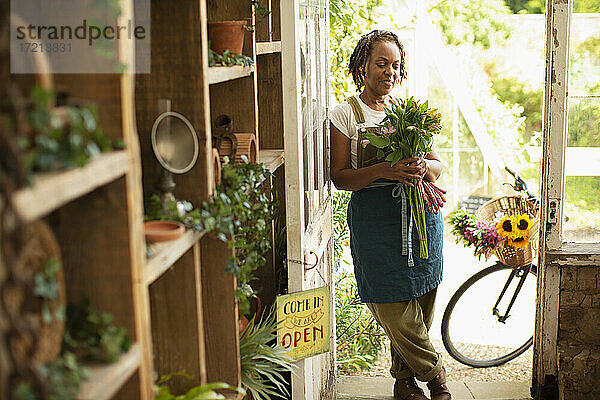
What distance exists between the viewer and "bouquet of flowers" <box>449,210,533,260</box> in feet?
11.0

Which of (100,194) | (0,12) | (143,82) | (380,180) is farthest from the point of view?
(380,180)

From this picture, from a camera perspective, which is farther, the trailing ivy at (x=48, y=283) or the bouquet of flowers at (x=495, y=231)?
the bouquet of flowers at (x=495, y=231)

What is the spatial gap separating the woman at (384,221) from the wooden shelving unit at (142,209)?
2.15 ft

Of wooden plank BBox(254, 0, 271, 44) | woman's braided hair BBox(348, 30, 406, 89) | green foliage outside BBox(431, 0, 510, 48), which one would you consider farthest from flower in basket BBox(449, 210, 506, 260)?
green foliage outside BBox(431, 0, 510, 48)

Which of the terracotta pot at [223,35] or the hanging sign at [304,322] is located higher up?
the terracotta pot at [223,35]

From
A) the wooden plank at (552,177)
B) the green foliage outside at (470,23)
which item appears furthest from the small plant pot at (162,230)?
the green foliage outside at (470,23)

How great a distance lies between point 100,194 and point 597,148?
2.55 meters

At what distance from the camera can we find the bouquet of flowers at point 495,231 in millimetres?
3363

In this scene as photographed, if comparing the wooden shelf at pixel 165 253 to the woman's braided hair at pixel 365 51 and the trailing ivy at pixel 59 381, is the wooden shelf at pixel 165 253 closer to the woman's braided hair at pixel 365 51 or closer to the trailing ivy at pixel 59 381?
the trailing ivy at pixel 59 381

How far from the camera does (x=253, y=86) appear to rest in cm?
197

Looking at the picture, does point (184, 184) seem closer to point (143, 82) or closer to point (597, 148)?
point (143, 82)

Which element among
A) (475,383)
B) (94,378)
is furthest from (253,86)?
(475,383)

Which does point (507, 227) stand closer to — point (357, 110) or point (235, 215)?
point (357, 110)

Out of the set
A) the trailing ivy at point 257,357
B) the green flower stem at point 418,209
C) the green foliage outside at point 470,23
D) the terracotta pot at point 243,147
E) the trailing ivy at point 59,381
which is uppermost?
the green foliage outside at point 470,23
